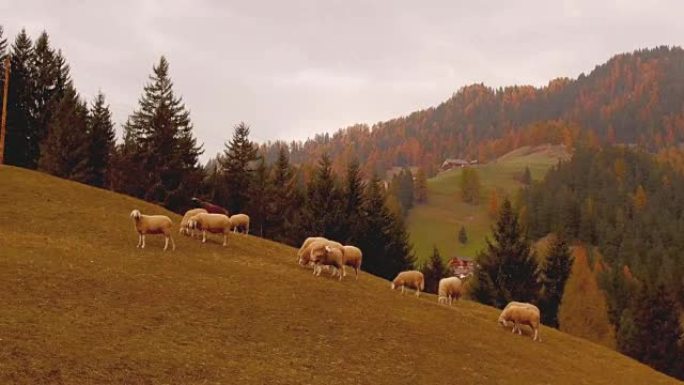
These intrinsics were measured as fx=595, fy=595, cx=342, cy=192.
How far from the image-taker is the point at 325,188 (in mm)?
78688

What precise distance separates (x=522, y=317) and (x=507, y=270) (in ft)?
143

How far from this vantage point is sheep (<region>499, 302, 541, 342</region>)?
3562 cm

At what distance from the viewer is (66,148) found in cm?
7112

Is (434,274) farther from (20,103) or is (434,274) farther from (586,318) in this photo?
(20,103)

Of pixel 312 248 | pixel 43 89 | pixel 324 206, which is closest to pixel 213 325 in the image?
pixel 312 248

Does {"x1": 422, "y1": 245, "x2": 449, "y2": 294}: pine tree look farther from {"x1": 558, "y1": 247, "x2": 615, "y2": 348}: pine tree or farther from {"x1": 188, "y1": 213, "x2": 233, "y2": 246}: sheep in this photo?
{"x1": 188, "y1": 213, "x2": 233, "y2": 246}: sheep

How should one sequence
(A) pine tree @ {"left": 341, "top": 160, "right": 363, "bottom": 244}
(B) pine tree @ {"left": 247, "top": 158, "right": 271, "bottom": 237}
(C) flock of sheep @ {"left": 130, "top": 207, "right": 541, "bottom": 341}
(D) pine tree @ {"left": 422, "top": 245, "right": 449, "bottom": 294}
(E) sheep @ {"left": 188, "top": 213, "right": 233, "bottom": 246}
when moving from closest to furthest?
(C) flock of sheep @ {"left": 130, "top": 207, "right": 541, "bottom": 341} < (E) sheep @ {"left": 188, "top": 213, "right": 233, "bottom": 246} < (A) pine tree @ {"left": 341, "top": 160, "right": 363, "bottom": 244} < (D) pine tree @ {"left": 422, "top": 245, "right": 449, "bottom": 294} < (B) pine tree @ {"left": 247, "top": 158, "right": 271, "bottom": 237}

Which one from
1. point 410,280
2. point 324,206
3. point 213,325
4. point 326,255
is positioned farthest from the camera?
point 324,206

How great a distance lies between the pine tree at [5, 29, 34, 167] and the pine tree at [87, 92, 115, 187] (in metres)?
8.10

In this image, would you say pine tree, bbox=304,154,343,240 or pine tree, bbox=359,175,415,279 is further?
pine tree, bbox=359,175,415,279

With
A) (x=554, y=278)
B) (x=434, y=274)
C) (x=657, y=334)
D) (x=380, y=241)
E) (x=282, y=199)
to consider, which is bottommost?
(x=657, y=334)

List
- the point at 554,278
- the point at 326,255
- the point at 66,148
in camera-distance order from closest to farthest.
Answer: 1. the point at 326,255
2. the point at 66,148
3. the point at 554,278

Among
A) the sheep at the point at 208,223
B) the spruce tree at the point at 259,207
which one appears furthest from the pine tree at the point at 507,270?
the sheep at the point at 208,223

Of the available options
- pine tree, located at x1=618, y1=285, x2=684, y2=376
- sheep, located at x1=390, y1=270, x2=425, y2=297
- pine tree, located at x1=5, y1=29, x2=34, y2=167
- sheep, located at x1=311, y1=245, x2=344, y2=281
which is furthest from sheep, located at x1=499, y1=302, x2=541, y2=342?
pine tree, located at x1=5, y1=29, x2=34, y2=167
